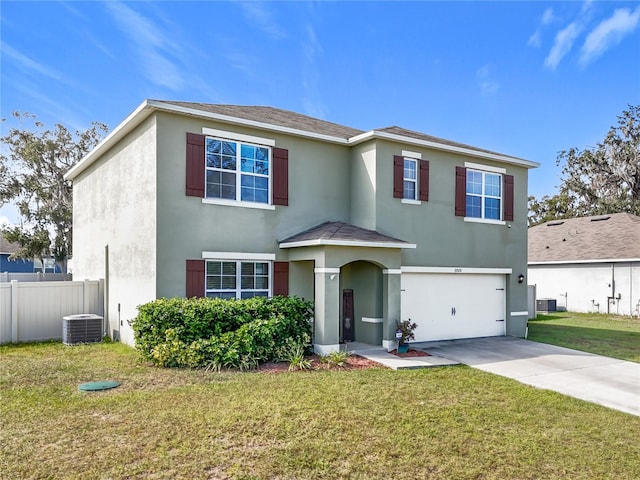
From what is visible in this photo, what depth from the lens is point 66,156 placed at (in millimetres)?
26859

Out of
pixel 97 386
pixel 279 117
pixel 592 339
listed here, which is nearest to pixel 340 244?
pixel 279 117

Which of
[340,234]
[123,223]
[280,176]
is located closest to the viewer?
[340,234]

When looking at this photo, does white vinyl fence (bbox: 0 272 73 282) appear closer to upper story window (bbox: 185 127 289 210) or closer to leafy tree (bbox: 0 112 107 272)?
leafy tree (bbox: 0 112 107 272)

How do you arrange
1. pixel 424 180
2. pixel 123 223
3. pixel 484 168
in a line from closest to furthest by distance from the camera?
1. pixel 123 223
2. pixel 424 180
3. pixel 484 168

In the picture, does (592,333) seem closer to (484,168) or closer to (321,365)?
(484,168)

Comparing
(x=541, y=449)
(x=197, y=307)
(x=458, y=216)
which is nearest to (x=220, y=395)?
(x=197, y=307)

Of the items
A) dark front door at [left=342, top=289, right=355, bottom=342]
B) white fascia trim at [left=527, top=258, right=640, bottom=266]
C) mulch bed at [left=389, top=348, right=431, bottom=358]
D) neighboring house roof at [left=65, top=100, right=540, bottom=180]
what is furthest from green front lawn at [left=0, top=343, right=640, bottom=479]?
white fascia trim at [left=527, top=258, right=640, bottom=266]

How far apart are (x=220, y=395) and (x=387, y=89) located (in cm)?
1364

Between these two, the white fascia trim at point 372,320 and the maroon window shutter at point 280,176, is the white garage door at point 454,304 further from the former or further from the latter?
the maroon window shutter at point 280,176

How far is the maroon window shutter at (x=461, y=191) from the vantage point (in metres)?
13.7

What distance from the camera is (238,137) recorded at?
37.1ft

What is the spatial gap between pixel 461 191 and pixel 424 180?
146 centimetres

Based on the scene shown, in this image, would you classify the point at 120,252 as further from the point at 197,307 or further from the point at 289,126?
the point at 289,126

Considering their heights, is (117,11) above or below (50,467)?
above
